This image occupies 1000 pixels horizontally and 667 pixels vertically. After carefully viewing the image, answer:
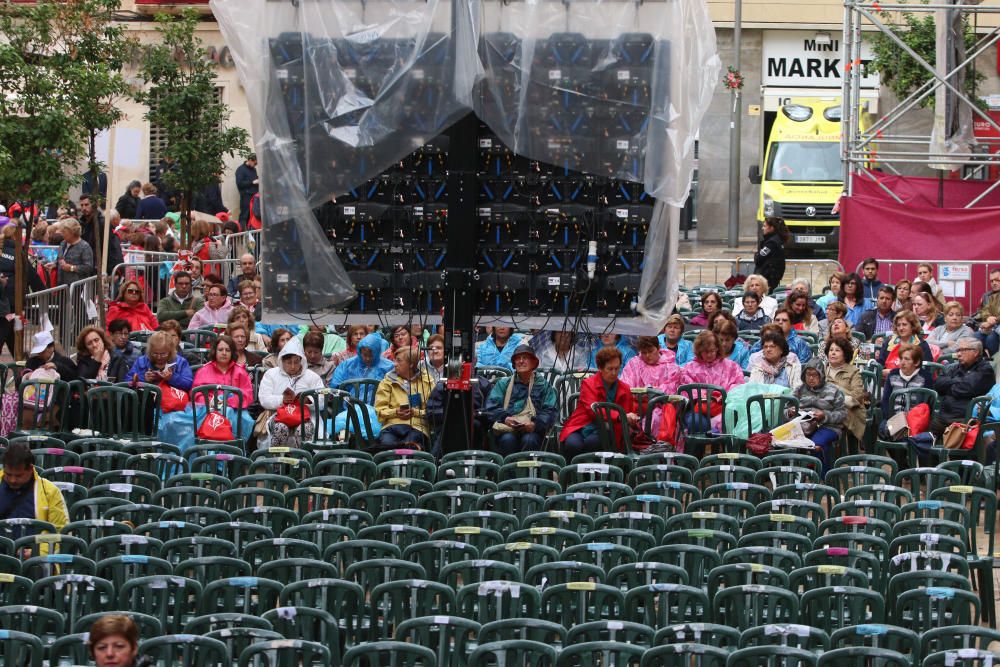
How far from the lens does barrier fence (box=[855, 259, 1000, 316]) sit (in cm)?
2066

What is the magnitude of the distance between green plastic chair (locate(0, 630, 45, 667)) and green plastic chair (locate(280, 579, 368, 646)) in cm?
129

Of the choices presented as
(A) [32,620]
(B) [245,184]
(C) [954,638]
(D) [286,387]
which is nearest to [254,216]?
(B) [245,184]

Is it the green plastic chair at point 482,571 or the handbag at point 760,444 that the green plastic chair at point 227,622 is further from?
the handbag at point 760,444

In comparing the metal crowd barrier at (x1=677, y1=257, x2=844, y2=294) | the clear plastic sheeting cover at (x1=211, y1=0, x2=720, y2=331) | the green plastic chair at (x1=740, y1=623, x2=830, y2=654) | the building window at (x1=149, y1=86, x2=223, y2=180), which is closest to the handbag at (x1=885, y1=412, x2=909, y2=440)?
the clear plastic sheeting cover at (x1=211, y1=0, x2=720, y2=331)

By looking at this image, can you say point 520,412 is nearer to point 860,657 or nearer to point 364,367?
point 364,367

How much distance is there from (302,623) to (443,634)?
72 centimetres

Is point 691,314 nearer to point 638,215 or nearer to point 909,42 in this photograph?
point 638,215

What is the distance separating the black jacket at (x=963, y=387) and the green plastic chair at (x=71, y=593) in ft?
25.6

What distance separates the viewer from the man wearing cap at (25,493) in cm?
1035

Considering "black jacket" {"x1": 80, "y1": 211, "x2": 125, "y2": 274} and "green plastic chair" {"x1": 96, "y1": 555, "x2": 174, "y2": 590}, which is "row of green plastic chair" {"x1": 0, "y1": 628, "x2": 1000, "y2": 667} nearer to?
"green plastic chair" {"x1": 96, "y1": 555, "x2": 174, "y2": 590}

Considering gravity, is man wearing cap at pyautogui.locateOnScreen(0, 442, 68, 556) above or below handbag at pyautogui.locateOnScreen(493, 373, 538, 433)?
below

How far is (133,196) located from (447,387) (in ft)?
53.3

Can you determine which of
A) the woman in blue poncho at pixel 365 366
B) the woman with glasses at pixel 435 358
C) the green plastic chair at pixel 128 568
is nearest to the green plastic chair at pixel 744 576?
the green plastic chair at pixel 128 568

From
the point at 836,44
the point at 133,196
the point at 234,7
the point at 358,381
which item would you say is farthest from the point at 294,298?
the point at 836,44
